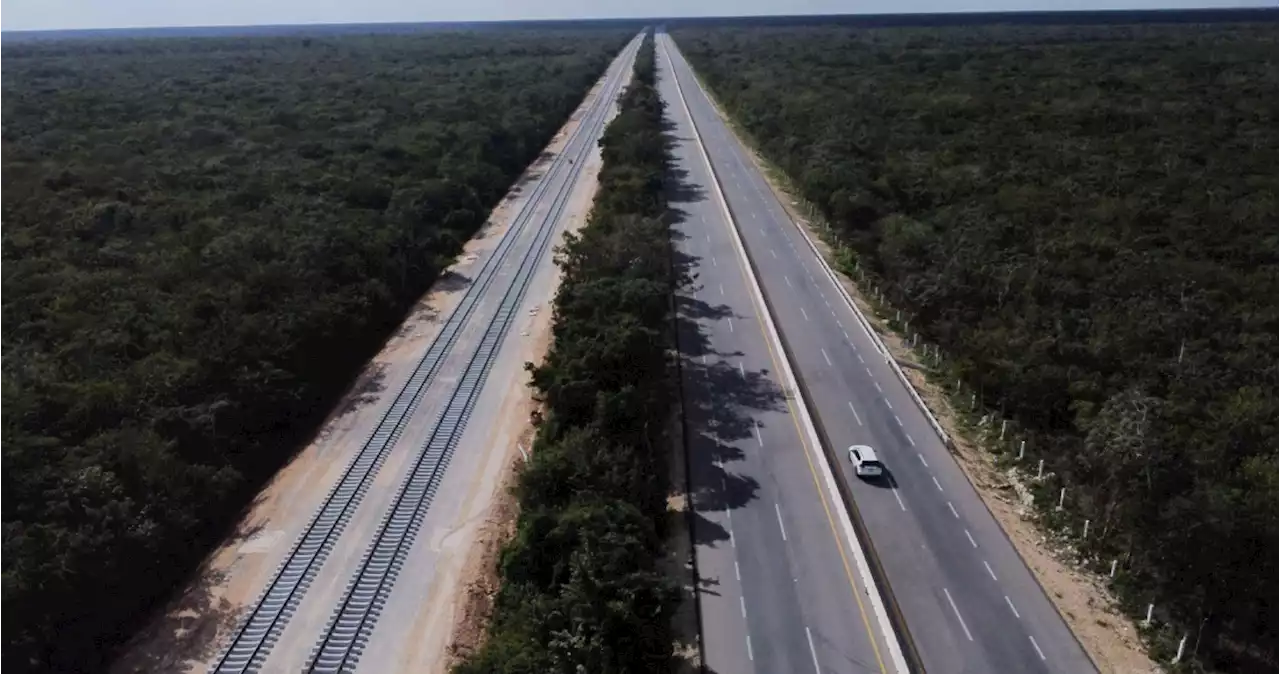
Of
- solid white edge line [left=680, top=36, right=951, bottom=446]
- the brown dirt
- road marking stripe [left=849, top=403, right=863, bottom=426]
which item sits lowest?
the brown dirt

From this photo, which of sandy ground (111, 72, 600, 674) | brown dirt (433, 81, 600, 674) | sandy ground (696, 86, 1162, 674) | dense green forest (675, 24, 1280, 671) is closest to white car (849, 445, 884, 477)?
sandy ground (696, 86, 1162, 674)

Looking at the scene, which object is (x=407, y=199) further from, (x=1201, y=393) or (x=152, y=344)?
(x=1201, y=393)

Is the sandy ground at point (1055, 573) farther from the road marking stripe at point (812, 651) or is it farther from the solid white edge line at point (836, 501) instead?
the road marking stripe at point (812, 651)

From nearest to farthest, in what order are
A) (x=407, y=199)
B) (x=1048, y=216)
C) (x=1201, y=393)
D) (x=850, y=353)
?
(x=1201, y=393) → (x=850, y=353) → (x=1048, y=216) → (x=407, y=199)

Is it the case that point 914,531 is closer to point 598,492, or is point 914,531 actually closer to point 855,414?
point 855,414

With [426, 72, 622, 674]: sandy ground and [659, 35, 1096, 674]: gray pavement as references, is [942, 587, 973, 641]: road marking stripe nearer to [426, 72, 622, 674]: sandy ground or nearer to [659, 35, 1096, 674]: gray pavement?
[659, 35, 1096, 674]: gray pavement

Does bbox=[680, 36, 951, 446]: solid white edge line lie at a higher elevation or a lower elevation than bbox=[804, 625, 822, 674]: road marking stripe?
higher

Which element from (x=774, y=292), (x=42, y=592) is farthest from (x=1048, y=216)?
(x=42, y=592)
